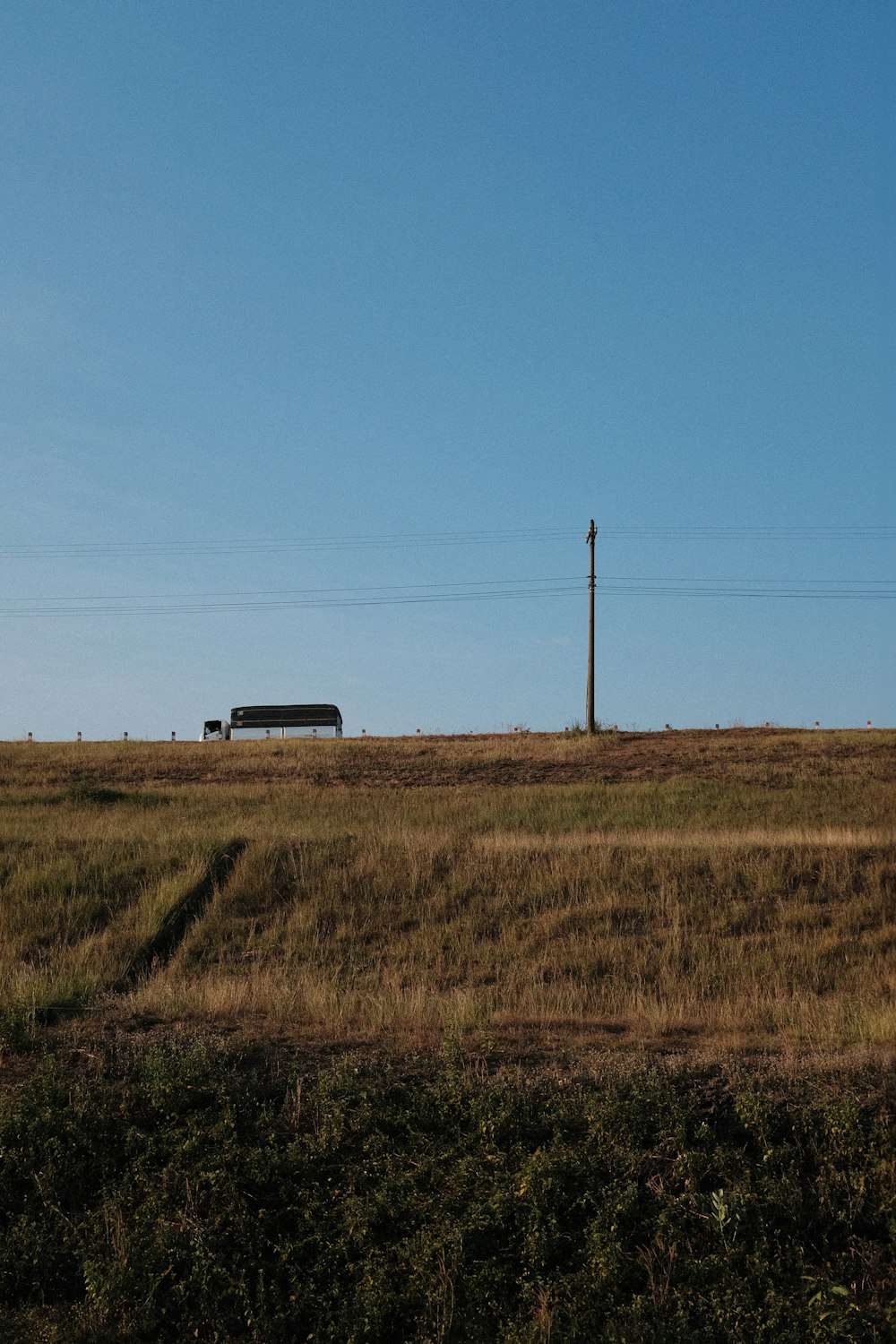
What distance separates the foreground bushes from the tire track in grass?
675cm

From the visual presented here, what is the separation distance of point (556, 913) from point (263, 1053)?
9686 mm

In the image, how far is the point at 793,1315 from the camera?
23.6 ft

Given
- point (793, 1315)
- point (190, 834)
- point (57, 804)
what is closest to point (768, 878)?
point (190, 834)

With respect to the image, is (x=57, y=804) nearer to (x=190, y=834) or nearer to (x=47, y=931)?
(x=190, y=834)

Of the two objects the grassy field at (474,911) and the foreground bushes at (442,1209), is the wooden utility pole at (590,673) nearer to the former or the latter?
the grassy field at (474,911)

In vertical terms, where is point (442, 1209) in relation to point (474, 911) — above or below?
below

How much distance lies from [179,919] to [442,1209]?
12.4 metres

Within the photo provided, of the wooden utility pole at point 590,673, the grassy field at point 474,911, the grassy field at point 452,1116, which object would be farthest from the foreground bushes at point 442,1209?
the wooden utility pole at point 590,673

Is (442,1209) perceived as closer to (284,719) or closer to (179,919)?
(179,919)

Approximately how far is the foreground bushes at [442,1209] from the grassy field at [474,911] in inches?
57.0

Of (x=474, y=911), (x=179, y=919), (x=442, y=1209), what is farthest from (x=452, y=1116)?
(x=179, y=919)

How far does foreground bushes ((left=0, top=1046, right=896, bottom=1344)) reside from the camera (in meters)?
7.34

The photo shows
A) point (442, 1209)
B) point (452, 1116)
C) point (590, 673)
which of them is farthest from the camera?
point (590, 673)

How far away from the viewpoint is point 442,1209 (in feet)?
26.4
